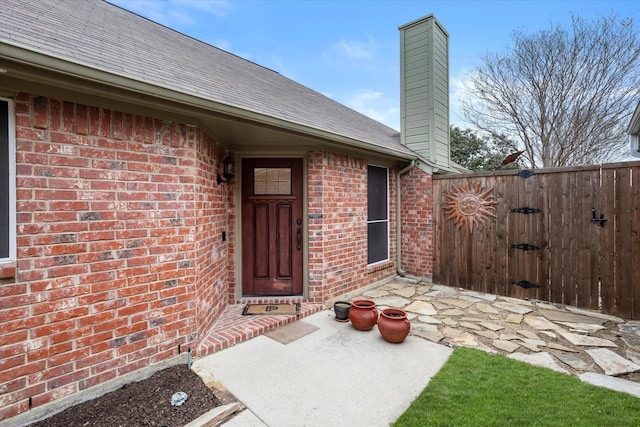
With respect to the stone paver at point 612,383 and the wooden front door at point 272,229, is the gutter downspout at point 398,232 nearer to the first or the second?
the wooden front door at point 272,229

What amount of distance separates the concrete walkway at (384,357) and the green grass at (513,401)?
16 centimetres

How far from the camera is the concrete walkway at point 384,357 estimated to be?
225cm

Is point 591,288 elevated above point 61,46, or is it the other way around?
point 61,46

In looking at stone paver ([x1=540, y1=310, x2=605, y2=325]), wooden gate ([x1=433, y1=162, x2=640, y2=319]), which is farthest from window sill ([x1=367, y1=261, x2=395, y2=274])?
stone paver ([x1=540, y1=310, x2=605, y2=325])

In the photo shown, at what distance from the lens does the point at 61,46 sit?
82.9 inches

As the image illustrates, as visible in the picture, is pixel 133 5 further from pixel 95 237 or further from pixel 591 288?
pixel 591 288

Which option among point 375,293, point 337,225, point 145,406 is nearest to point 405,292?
point 375,293

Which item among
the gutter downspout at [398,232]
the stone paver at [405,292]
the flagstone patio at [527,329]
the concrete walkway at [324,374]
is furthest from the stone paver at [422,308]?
the gutter downspout at [398,232]

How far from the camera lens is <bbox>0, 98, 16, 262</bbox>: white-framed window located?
1971mm

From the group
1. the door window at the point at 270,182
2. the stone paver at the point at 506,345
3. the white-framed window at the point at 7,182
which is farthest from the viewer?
the door window at the point at 270,182

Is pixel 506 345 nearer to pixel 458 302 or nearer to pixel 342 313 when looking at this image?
pixel 458 302

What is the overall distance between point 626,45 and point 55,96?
13734 mm

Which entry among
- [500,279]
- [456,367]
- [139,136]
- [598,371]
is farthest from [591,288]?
[139,136]

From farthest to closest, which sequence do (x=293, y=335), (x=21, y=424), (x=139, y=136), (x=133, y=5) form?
(x=133, y=5), (x=293, y=335), (x=139, y=136), (x=21, y=424)
